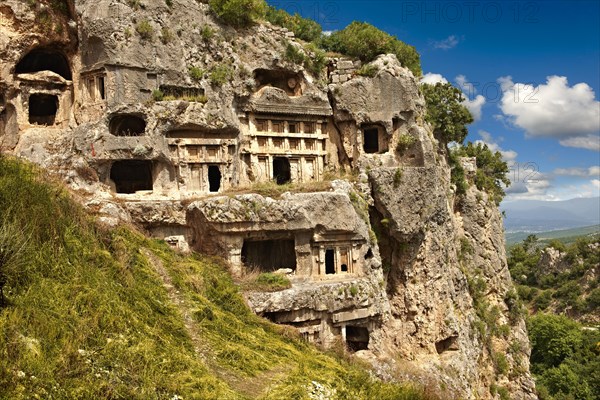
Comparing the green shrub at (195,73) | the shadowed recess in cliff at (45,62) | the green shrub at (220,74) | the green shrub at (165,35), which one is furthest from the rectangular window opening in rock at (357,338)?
the shadowed recess in cliff at (45,62)

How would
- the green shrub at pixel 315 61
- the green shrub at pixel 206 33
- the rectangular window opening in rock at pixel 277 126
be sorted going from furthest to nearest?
the green shrub at pixel 315 61
the rectangular window opening in rock at pixel 277 126
the green shrub at pixel 206 33

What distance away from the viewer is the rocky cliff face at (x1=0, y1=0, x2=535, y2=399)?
19250mm

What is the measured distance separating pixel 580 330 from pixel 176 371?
48.9 metres

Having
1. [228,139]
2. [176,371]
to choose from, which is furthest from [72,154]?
[176,371]

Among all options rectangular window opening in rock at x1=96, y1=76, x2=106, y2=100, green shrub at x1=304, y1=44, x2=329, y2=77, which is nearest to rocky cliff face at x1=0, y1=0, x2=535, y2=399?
rectangular window opening in rock at x1=96, y1=76, x2=106, y2=100

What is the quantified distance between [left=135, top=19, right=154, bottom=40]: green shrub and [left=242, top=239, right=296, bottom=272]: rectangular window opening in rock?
10.6m

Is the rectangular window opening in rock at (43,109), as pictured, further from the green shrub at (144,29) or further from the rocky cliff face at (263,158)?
the green shrub at (144,29)

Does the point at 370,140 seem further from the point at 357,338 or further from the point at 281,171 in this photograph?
the point at 357,338

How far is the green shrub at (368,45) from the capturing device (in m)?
26.6

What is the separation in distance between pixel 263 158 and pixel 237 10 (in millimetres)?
7673

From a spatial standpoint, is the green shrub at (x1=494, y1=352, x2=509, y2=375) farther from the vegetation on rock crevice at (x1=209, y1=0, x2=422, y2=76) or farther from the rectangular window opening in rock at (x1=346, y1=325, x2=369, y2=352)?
the vegetation on rock crevice at (x1=209, y1=0, x2=422, y2=76)

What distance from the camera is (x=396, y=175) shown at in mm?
23297

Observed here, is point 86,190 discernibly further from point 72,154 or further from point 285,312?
point 285,312

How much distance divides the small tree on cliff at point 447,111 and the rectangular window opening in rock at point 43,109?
2317 cm
